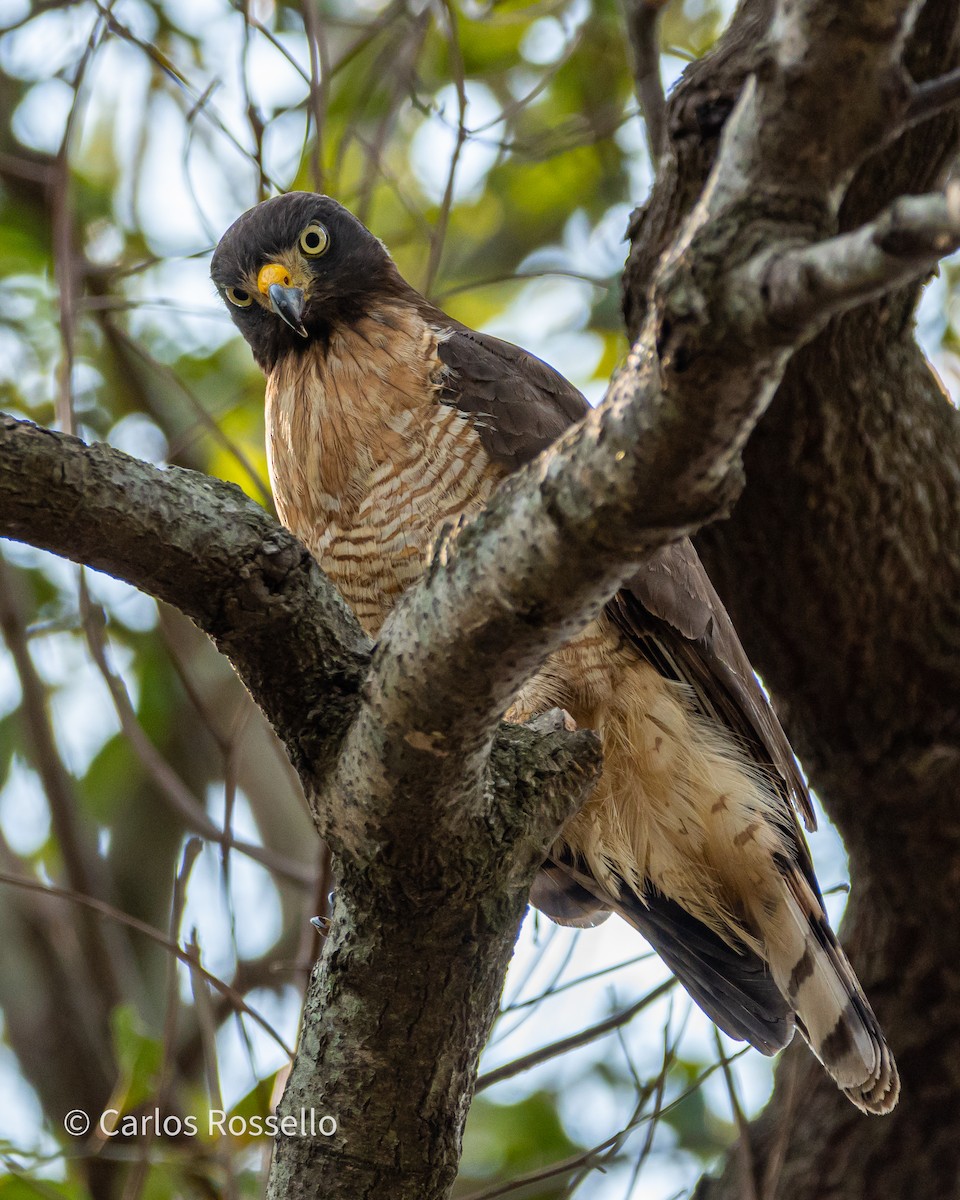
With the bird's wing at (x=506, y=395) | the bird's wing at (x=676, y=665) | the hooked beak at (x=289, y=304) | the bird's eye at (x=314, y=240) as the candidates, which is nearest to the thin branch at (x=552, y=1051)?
the bird's wing at (x=676, y=665)

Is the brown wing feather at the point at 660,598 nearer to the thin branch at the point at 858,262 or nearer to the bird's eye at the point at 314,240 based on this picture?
the bird's eye at the point at 314,240

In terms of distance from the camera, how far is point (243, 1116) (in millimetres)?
3641

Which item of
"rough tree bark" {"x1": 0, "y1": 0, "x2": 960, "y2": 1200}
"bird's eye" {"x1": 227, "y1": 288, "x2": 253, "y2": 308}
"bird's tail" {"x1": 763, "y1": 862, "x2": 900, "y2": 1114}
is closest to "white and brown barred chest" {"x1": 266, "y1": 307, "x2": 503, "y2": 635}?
"bird's eye" {"x1": 227, "y1": 288, "x2": 253, "y2": 308}

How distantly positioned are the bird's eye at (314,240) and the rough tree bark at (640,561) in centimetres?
91

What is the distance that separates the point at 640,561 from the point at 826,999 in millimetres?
1880

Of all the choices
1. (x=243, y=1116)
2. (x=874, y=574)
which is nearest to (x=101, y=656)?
(x=243, y=1116)

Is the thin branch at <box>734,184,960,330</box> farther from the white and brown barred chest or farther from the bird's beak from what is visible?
the bird's beak

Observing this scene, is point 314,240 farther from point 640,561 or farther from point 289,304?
point 640,561

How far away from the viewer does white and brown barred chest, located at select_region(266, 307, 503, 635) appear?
306 centimetres

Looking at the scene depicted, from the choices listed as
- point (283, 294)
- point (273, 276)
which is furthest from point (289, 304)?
point (273, 276)

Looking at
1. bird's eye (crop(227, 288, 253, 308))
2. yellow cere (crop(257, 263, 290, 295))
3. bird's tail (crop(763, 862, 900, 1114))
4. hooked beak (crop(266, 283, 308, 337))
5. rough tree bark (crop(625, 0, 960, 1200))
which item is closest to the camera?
bird's tail (crop(763, 862, 900, 1114))

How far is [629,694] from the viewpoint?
318 cm

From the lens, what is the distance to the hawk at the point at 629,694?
3.06 m

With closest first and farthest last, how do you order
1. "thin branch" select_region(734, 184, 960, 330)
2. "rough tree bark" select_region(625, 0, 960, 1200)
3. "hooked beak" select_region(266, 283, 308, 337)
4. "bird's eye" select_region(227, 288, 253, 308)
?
"thin branch" select_region(734, 184, 960, 330)
"rough tree bark" select_region(625, 0, 960, 1200)
"hooked beak" select_region(266, 283, 308, 337)
"bird's eye" select_region(227, 288, 253, 308)
